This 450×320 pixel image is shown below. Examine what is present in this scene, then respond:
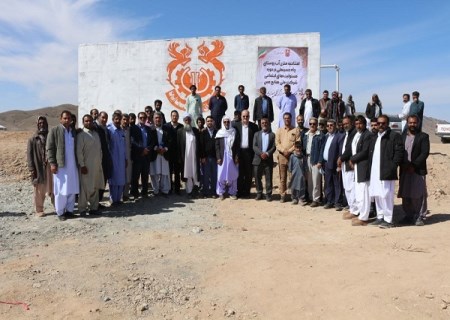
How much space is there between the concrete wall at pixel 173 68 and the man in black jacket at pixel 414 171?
5529mm

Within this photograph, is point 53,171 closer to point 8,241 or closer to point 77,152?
point 77,152

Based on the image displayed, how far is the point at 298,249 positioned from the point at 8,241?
140 inches

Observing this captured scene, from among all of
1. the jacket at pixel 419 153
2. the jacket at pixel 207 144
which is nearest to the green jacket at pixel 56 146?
the jacket at pixel 207 144

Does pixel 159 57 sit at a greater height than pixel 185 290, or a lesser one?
greater

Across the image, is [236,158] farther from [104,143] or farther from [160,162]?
[104,143]

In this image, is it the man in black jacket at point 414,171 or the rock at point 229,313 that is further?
the man in black jacket at point 414,171

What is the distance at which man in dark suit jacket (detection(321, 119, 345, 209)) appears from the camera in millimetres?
6773

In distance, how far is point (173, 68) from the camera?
12078 mm

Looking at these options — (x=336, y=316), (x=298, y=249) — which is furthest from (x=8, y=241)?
(x=336, y=316)

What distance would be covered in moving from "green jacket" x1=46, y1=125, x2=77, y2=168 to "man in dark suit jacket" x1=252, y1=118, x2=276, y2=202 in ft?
11.4

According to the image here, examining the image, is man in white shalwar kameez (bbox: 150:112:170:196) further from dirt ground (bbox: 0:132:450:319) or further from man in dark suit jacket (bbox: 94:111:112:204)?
dirt ground (bbox: 0:132:450:319)

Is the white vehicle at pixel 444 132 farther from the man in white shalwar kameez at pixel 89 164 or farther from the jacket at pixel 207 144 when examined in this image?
the man in white shalwar kameez at pixel 89 164

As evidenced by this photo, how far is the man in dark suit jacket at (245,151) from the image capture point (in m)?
7.99

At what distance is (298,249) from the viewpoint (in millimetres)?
4730
